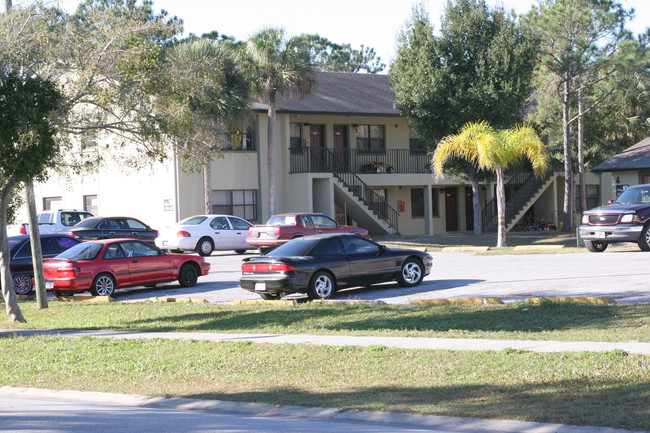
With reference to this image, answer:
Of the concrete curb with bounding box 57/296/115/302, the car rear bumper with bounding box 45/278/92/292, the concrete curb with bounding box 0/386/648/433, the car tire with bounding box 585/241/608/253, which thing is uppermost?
the car tire with bounding box 585/241/608/253

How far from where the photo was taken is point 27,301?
68.9 ft

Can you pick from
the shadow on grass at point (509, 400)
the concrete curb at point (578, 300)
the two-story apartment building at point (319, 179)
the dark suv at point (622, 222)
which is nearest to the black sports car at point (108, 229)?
the two-story apartment building at point (319, 179)

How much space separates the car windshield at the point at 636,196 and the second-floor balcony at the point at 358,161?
53.8 ft

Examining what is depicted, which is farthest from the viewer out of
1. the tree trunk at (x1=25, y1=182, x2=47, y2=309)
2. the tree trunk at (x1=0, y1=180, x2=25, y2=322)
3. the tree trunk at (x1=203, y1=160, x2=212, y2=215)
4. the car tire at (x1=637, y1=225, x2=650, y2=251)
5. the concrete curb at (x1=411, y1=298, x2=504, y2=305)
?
the tree trunk at (x1=203, y1=160, x2=212, y2=215)

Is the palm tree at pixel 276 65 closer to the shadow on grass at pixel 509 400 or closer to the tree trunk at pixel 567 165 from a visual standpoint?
the tree trunk at pixel 567 165

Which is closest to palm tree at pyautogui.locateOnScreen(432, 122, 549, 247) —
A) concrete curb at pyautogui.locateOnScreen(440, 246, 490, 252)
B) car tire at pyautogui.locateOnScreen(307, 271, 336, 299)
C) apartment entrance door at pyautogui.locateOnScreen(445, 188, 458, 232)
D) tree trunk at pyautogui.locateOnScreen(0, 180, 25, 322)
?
concrete curb at pyautogui.locateOnScreen(440, 246, 490, 252)

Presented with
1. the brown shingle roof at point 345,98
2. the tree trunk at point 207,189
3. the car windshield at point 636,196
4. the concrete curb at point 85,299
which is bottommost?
the concrete curb at point 85,299

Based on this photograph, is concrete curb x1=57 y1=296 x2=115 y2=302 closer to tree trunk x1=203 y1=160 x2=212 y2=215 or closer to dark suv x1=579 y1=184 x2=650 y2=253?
dark suv x1=579 y1=184 x2=650 y2=253

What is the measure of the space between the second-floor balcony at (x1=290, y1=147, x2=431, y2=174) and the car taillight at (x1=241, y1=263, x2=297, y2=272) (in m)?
22.8

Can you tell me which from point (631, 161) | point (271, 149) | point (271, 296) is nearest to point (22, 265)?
point (271, 296)

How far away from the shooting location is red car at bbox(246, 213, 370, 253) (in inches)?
1209

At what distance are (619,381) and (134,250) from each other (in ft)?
48.7

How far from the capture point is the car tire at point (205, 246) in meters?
32.6

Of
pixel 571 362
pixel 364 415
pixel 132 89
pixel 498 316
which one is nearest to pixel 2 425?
pixel 364 415
